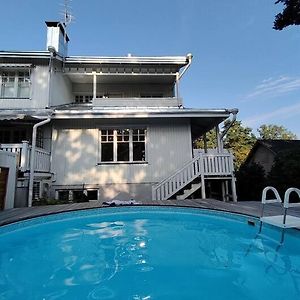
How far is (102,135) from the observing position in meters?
11.7

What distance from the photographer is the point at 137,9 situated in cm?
1738

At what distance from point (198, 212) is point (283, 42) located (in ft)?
61.8

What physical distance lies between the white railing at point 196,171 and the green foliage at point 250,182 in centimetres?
503

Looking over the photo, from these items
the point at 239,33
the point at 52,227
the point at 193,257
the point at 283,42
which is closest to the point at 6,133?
the point at 52,227

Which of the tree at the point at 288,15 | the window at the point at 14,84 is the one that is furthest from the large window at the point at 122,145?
the tree at the point at 288,15

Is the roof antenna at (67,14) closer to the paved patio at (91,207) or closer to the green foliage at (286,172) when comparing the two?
the paved patio at (91,207)

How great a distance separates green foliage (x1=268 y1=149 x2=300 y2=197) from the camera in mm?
11367

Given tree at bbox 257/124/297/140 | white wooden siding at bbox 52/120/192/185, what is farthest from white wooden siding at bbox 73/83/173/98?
tree at bbox 257/124/297/140

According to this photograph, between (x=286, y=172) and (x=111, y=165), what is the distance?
8.59 m

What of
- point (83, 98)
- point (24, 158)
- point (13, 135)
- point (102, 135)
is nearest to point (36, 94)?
point (13, 135)

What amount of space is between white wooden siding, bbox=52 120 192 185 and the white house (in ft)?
0.15

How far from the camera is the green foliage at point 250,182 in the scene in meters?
14.2

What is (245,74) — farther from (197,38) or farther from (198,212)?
(198,212)

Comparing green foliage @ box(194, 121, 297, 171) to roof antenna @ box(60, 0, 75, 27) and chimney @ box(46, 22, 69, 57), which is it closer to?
roof antenna @ box(60, 0, 75, 27)
